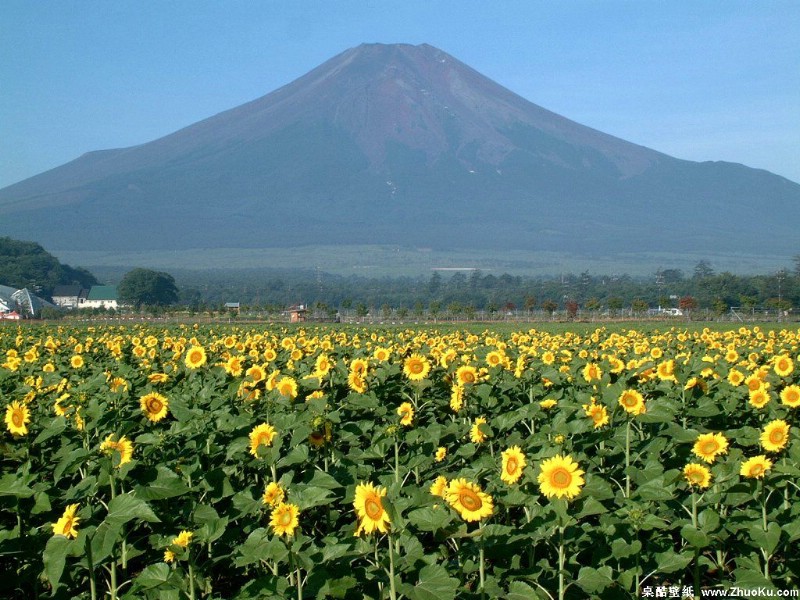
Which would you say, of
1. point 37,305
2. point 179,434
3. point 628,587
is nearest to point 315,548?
point 628,587

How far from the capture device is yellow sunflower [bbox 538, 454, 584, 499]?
4211mm

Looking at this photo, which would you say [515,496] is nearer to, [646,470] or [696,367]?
[646,470]

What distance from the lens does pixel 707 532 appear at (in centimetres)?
433

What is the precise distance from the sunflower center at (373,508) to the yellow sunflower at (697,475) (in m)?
2.03

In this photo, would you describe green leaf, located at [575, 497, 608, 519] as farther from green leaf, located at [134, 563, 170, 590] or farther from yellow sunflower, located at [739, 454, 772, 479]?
green leaf, located at [134, 563, 170, 590]

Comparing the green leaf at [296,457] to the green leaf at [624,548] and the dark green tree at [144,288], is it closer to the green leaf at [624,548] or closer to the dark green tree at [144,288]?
the green leaf at [624,548]

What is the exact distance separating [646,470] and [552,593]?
128 centimetres

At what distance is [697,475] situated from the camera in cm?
488

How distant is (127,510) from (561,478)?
2087mm

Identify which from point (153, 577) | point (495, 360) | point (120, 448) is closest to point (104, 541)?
point (153, 577)

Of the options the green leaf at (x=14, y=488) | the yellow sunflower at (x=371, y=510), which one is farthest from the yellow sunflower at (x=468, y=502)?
the green leaf at (x=14, y=488)

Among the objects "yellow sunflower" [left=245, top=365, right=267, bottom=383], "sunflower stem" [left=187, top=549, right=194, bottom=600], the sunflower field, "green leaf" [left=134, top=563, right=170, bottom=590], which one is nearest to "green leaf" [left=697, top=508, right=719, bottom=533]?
the sunflower field

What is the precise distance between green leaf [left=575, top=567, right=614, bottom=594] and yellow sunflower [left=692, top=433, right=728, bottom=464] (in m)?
Answer: 1.50

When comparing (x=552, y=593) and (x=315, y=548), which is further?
(x=552, y=593)
